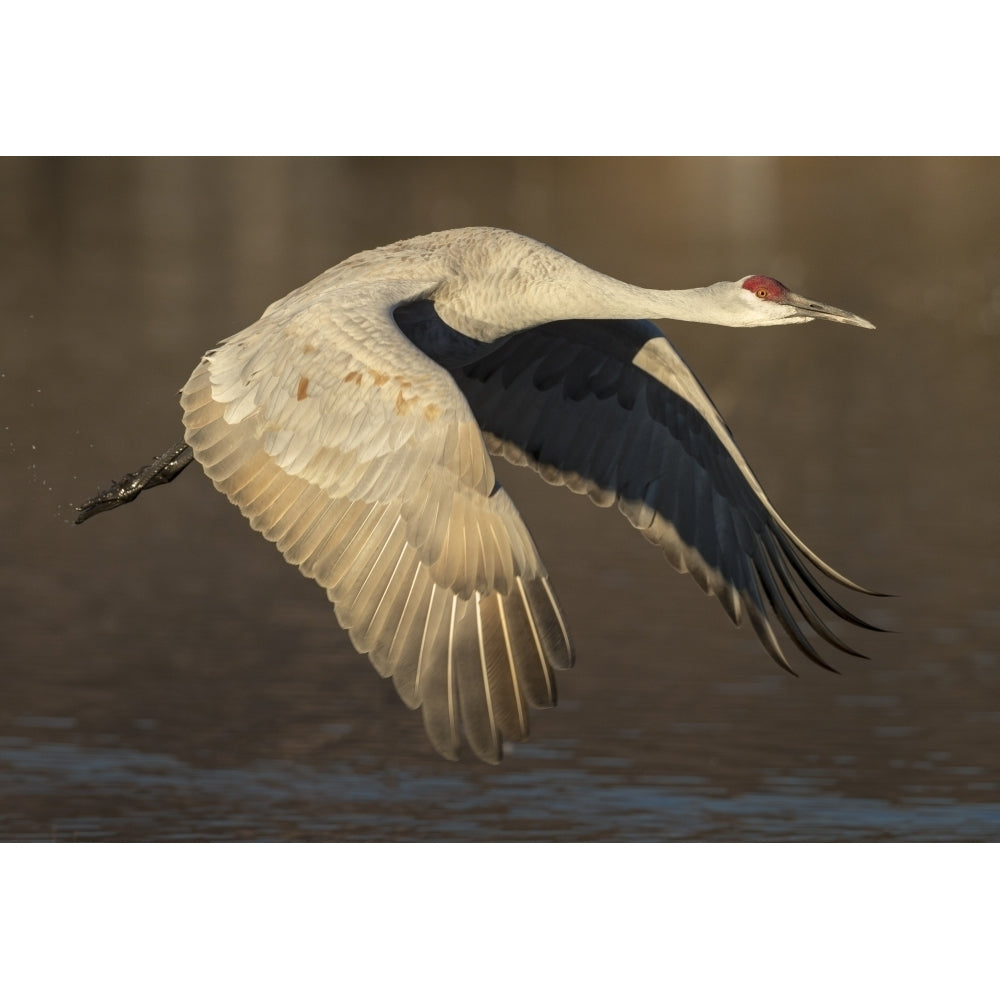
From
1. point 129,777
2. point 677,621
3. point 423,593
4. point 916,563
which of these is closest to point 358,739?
point 129,777

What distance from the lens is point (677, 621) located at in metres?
9.77

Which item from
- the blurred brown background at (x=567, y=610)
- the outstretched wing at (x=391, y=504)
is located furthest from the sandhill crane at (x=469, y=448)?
the blurred brown background at (x=567, y=610)

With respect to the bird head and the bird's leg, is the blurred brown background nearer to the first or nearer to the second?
the bird's leg

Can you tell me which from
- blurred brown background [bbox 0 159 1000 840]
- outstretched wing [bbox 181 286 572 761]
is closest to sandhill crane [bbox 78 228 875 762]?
outstretched wing [bbox 181 286 572 761]

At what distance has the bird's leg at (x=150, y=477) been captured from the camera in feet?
24.2

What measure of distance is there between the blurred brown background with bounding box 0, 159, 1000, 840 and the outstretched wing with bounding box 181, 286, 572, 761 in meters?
1.94

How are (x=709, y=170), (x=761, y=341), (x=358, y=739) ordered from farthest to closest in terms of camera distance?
(x=709, y=170)
(x=761, y=341)
(x=358, y=739)

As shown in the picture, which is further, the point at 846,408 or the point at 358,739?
the point at 846,408

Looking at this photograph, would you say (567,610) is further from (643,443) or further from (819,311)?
(819,311)

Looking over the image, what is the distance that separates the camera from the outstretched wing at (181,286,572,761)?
17.0ft

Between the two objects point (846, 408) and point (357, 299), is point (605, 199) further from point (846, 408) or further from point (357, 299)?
point (357, 299)

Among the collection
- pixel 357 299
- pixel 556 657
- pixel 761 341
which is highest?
pixel 357 299

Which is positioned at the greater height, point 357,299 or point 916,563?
point 357,299

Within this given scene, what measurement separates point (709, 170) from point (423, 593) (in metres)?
19.5
